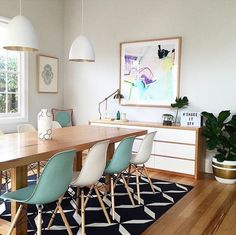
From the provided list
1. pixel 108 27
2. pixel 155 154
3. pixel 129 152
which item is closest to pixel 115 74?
pixel 108 27

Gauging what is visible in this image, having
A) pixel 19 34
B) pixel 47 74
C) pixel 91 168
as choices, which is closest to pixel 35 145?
pixel 91 168

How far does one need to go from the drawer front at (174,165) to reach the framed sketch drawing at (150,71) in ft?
3.21

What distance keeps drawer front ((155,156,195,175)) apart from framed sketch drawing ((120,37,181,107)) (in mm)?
979

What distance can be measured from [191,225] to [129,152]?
93 cm

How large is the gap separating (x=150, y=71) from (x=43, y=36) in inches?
89.6

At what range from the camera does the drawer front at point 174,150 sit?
4398mm

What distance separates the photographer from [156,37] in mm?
5035

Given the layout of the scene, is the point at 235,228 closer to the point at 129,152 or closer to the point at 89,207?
the point at 129,152

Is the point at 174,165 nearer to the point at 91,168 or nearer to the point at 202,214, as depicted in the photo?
the point at 202,214

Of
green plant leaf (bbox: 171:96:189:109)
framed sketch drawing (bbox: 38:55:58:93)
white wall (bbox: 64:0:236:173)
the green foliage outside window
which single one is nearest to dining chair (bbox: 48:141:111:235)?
green plant leaf (bbox: 171:96:189:109)

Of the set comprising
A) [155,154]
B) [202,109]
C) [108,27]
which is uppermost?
[108,27]

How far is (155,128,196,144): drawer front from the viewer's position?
4.37 meters

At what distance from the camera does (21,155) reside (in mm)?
2131

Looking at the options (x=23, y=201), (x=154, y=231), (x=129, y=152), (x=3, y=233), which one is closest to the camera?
(x=23, y=201)
